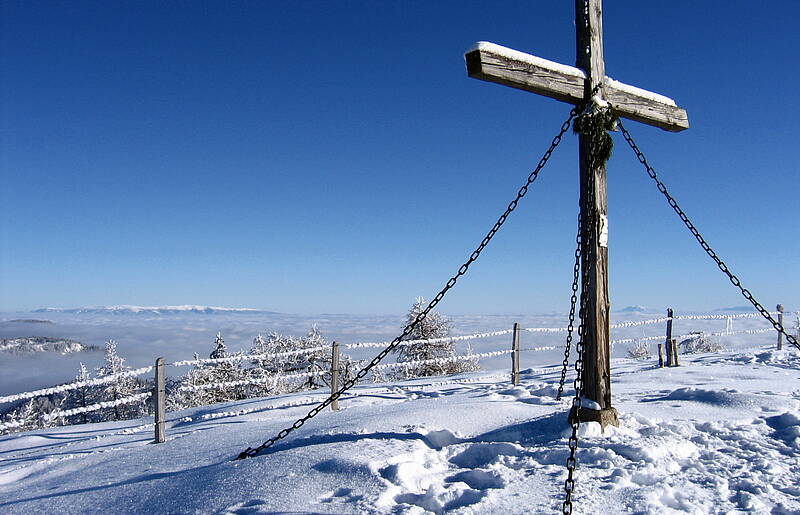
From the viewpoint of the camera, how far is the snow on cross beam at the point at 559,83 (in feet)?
14.7

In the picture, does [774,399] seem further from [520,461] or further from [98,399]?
[98,399]

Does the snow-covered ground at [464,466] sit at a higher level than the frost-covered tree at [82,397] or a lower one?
higher

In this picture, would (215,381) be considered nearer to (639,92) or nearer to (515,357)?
(515,357)

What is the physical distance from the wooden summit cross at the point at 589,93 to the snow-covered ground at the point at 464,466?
0.54 metres

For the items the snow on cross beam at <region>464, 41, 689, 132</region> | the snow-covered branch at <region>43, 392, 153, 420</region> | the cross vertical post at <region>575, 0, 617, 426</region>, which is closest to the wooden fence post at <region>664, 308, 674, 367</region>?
the snow on cross beam at <region>464, 41, 689, 132</region>

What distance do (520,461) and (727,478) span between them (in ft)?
5.04

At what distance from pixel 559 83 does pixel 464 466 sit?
3759mm

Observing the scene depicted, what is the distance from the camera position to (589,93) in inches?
196

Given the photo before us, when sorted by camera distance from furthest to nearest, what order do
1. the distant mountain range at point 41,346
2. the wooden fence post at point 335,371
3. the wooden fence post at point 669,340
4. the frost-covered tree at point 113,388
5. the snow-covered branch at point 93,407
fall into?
the distant mountain range at point 41,346, the frost-covered tree at point 113,388, the wooden fence post at point 669,340, the wooden fence post at point 335,371, the snow-covered branch at point 93,407

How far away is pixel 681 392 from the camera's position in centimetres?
659

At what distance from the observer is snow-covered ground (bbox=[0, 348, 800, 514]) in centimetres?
342

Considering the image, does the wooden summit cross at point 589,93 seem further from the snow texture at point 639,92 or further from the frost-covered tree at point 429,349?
the frost-covered tree at point 429,349

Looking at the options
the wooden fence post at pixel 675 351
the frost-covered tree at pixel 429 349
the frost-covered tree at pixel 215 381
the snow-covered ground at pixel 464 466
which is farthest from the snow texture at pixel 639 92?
the frost-covered tree at pixel 215 381

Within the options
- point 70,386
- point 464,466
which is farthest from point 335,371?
point 464,466
